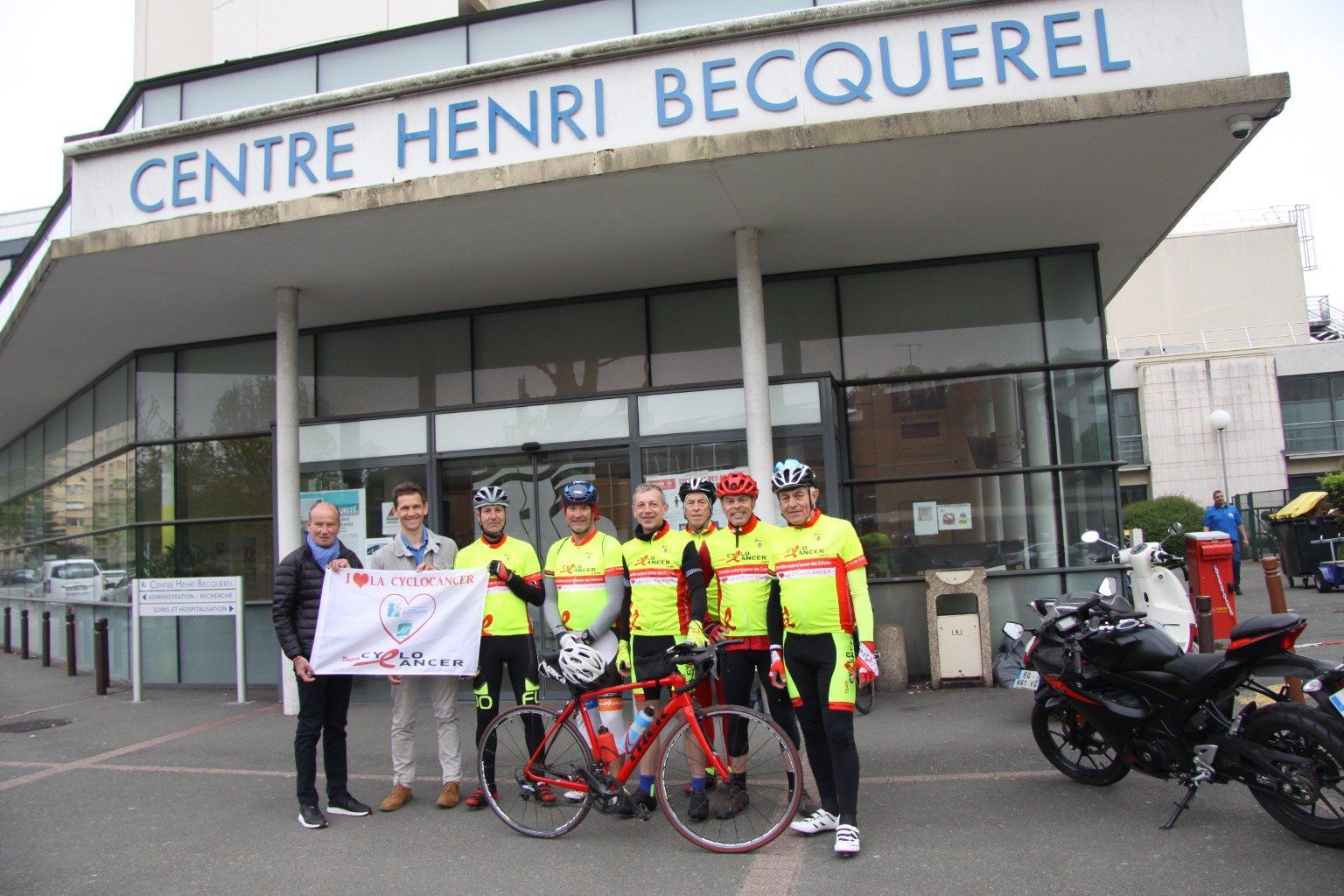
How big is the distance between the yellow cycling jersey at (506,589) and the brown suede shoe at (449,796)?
37.1 inches

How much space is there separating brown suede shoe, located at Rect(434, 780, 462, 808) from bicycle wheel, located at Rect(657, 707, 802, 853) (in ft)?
4.65

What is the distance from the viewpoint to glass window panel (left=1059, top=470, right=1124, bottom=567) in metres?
9.58

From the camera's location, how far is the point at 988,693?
28.2 feet

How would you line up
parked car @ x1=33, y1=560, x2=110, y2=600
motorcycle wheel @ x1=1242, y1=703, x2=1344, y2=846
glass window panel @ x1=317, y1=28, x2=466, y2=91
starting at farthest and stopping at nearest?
parked car @ x1=33, y1=560, x2=110, y2=600 < glass window panel @ x1=317, y1=28, x2=466, y2=91 < motorcycle wheel @ x1=1242, y1=703, x2=1344, y2=846

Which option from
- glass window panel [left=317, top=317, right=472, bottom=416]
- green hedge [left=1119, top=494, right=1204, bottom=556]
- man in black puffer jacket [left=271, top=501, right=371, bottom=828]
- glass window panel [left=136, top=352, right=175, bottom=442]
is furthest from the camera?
green hedge [left=1119, top=494, right=1204, bottom=556]

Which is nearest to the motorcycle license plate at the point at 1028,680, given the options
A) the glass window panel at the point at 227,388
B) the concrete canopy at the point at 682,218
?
the concrete canopy at the point at 682,218

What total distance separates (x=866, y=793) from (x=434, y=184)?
18.2 ft

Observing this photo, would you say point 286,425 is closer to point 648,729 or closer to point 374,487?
point 374,487

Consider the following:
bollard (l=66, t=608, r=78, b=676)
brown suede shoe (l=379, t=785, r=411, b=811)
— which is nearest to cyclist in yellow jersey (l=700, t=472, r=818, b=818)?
brown suede shoe (l=379, t=785, r=411, b=811)

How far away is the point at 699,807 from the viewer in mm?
5039

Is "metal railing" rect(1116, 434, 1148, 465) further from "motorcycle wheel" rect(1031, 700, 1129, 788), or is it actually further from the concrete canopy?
"motorcycle wheel" rect(1031, 700, 1129, 788)

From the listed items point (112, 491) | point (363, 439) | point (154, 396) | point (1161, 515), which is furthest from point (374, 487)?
point (1161, 515)

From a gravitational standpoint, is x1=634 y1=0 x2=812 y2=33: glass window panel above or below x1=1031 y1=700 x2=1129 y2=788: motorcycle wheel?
above

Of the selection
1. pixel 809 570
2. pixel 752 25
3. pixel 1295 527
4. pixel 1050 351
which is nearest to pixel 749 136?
pixel 752 25
